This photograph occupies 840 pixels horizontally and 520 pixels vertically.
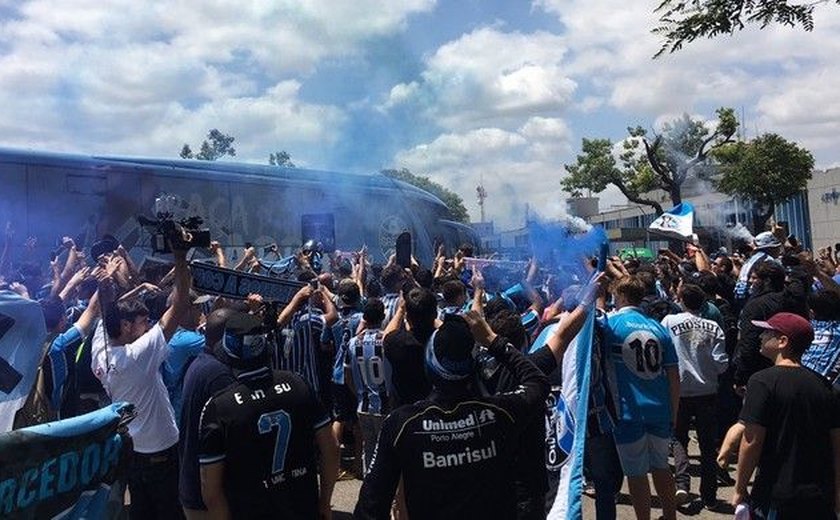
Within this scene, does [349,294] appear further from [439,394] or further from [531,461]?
[439,394]

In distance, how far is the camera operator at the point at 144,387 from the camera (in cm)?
472

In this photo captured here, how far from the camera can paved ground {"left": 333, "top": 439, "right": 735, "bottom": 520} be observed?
6773 millimetres

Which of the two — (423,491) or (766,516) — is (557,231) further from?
(423,491)

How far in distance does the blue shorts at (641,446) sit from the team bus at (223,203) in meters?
10.4

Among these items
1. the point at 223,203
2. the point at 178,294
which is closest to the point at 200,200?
the point at 223,203

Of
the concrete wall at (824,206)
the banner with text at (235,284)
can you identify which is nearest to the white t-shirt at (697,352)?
the banner with text at (235,284)

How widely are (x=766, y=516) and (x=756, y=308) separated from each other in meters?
3.04

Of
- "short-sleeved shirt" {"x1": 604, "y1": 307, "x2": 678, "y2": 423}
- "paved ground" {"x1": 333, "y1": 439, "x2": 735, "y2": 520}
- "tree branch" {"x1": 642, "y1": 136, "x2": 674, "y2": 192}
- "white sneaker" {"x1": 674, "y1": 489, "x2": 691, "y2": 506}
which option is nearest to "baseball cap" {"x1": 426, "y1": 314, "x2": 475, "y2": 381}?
"short-sleeved shirt" {"x1": 604, "y1": 307, "x2": 678, "y2": 423}

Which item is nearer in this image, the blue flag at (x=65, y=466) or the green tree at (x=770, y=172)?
the blue flag at (x=65, y=466)

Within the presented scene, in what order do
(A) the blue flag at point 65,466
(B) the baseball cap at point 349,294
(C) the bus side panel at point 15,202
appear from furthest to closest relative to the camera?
1. (C) the bus side panel at point 15,202
2. (B) the baseball cap at point 349,294
3. (A) the blue flag at point 65,466

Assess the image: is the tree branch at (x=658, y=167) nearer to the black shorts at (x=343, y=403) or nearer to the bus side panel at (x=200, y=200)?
the bus side panel at (x=200, y=200)

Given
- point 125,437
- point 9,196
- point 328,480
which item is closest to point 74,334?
point 328,480

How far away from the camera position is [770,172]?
124 ft

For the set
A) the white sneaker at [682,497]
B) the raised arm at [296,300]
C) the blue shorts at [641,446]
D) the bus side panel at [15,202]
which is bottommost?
the white sneaker at [682,497]
